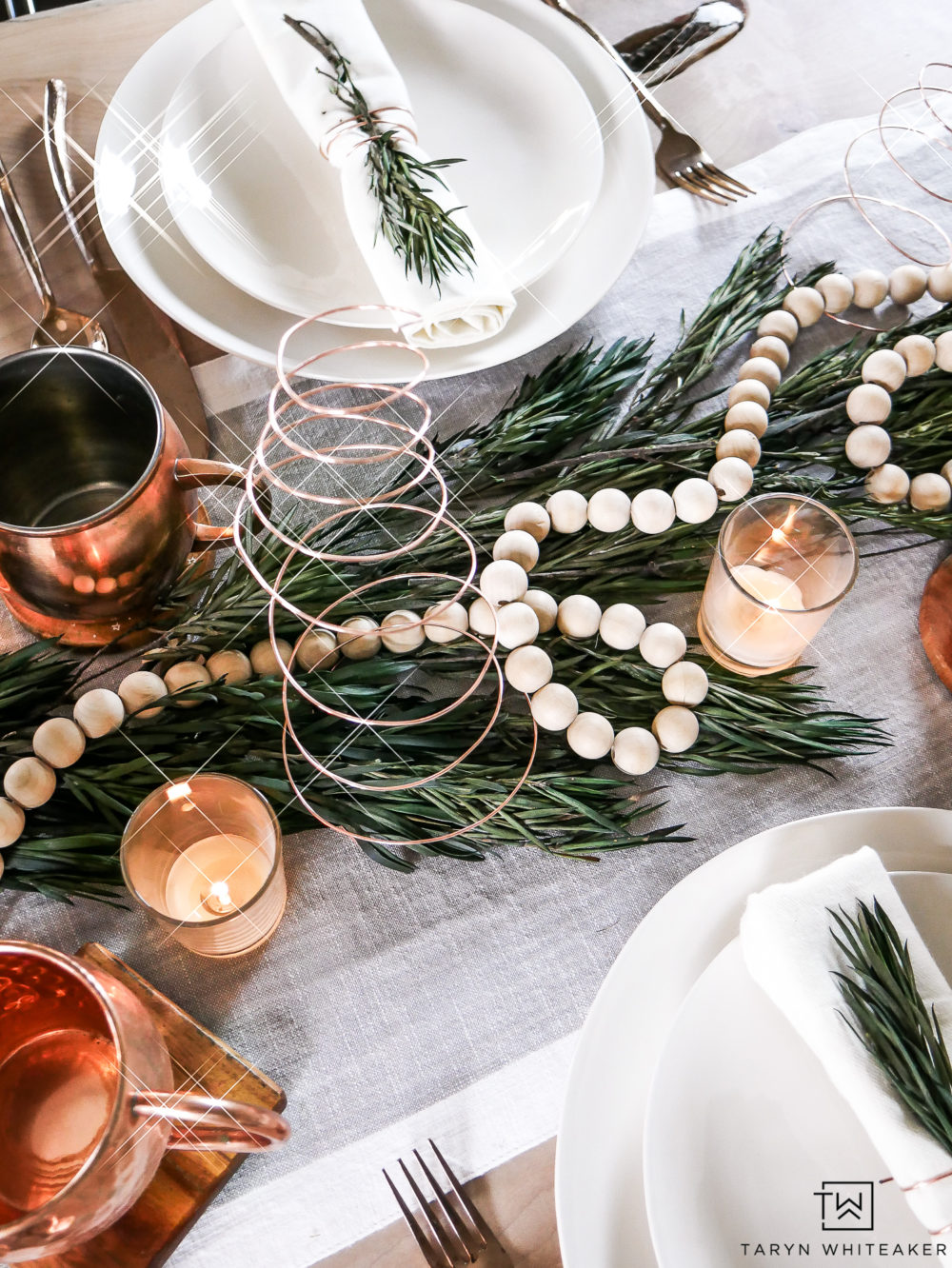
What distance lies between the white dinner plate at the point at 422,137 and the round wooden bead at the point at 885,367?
8.6 inches

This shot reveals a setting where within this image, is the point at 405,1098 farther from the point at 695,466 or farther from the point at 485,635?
the point at 695,466

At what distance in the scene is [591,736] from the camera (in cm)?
54

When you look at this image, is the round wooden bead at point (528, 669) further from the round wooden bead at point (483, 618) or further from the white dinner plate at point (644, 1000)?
the white dinner plate at point (644, 1000)

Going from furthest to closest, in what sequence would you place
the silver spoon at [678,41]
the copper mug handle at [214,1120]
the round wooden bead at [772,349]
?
the silver spoon at [678,41]
the round wooden bead at [772,349]
the copper mug handle at [214,1120]

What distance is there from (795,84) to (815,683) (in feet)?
1.79

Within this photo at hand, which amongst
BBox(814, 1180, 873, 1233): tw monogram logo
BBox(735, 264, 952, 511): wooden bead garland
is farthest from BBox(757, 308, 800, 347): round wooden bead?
BBox(814, 1180, 873, 1233): tw monogram logo

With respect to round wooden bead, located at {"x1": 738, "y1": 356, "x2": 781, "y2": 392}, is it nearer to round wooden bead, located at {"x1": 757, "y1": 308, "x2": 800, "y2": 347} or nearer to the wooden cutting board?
round wooden bead, located at {"x1": 757, "y1": 308, "x2": 800, "y2": 347}

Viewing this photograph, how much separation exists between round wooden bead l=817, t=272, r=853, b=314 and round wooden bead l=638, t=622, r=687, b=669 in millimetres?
307

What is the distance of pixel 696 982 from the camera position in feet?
1.57

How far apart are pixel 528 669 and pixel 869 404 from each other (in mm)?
296

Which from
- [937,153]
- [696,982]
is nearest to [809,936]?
[696,982]

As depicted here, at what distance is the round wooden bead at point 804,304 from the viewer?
69 cm

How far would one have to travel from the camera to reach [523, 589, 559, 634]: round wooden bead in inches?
22.5

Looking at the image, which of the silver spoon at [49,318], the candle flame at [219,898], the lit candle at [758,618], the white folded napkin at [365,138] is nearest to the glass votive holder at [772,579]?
the lit candle at [758,618]
